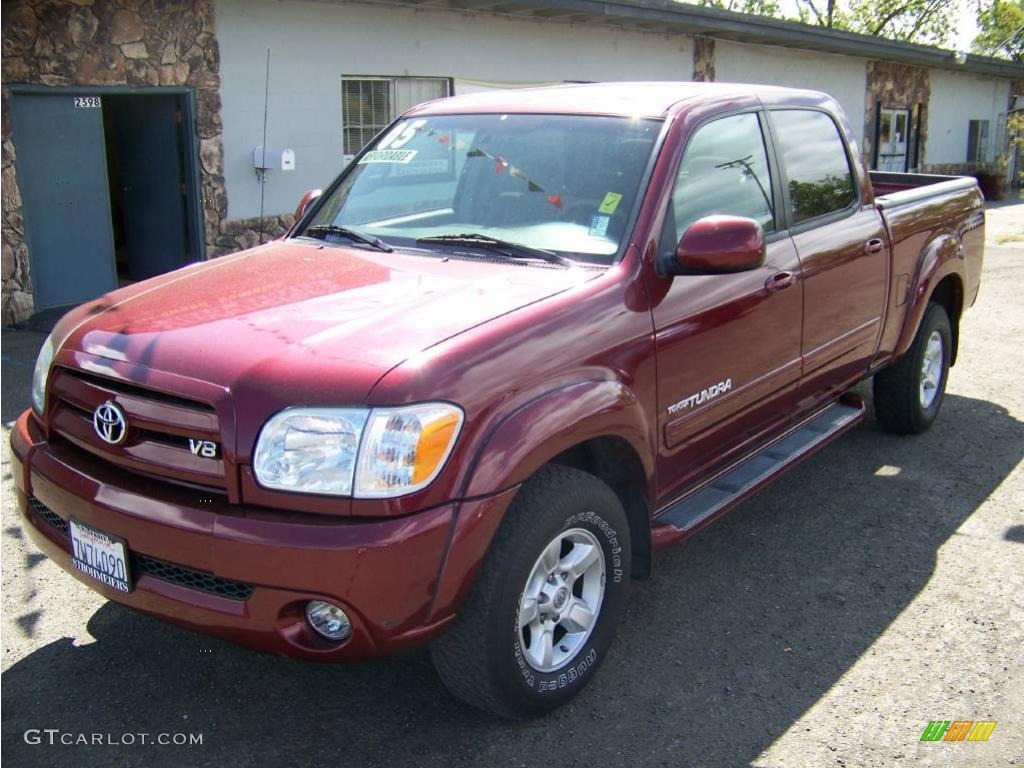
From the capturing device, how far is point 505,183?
3924 millimetres

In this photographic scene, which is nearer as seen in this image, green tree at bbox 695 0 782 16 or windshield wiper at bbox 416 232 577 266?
windshield wiper at bbox 416 232 577 266

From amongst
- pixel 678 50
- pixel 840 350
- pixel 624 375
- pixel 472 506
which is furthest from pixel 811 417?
pixel 678 50

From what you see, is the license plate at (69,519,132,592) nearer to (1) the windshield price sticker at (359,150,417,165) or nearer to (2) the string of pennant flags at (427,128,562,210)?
(2) the string of pennant flags at (427,128,562,210)

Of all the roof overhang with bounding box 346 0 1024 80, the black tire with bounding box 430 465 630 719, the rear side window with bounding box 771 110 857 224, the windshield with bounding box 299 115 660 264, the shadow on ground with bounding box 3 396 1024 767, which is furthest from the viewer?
the roof overhang with bounding box 346 0 1024 80

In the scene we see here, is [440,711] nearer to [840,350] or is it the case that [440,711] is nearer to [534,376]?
[534,376]

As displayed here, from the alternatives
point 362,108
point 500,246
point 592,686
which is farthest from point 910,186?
point 362,108

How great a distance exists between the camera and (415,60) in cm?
1196

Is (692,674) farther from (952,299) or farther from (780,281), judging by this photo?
(952,299)

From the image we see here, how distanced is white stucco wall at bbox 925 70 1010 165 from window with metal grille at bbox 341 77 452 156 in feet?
55.6

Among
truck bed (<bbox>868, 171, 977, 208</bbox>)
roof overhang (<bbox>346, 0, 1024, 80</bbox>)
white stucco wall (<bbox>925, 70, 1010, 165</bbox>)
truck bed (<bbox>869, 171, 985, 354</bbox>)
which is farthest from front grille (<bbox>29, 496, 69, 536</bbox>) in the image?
A: white stucco wall (<bbox>925, 70, 1010, 165</bbox>)

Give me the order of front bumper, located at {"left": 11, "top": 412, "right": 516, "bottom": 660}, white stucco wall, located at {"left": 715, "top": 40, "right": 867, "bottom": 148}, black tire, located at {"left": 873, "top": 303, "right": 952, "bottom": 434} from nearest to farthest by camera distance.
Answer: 1. front bumper, located at {"left": 11, "top": 412, "right": 516, "bottom": 660}
2. black tire, located at {"left": 873, "top": 303, "right": 952, "bottom": 434}
3. white stucco wall, located at {"left": 715, "top": 40, "right": 867, "bottom": 148}

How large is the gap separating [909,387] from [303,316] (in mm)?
3910

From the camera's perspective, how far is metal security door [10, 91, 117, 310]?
9.02 m

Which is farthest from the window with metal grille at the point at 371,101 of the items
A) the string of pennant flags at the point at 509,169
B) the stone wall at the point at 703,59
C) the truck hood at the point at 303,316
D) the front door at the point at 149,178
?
the truck hood at the point at 303,316
